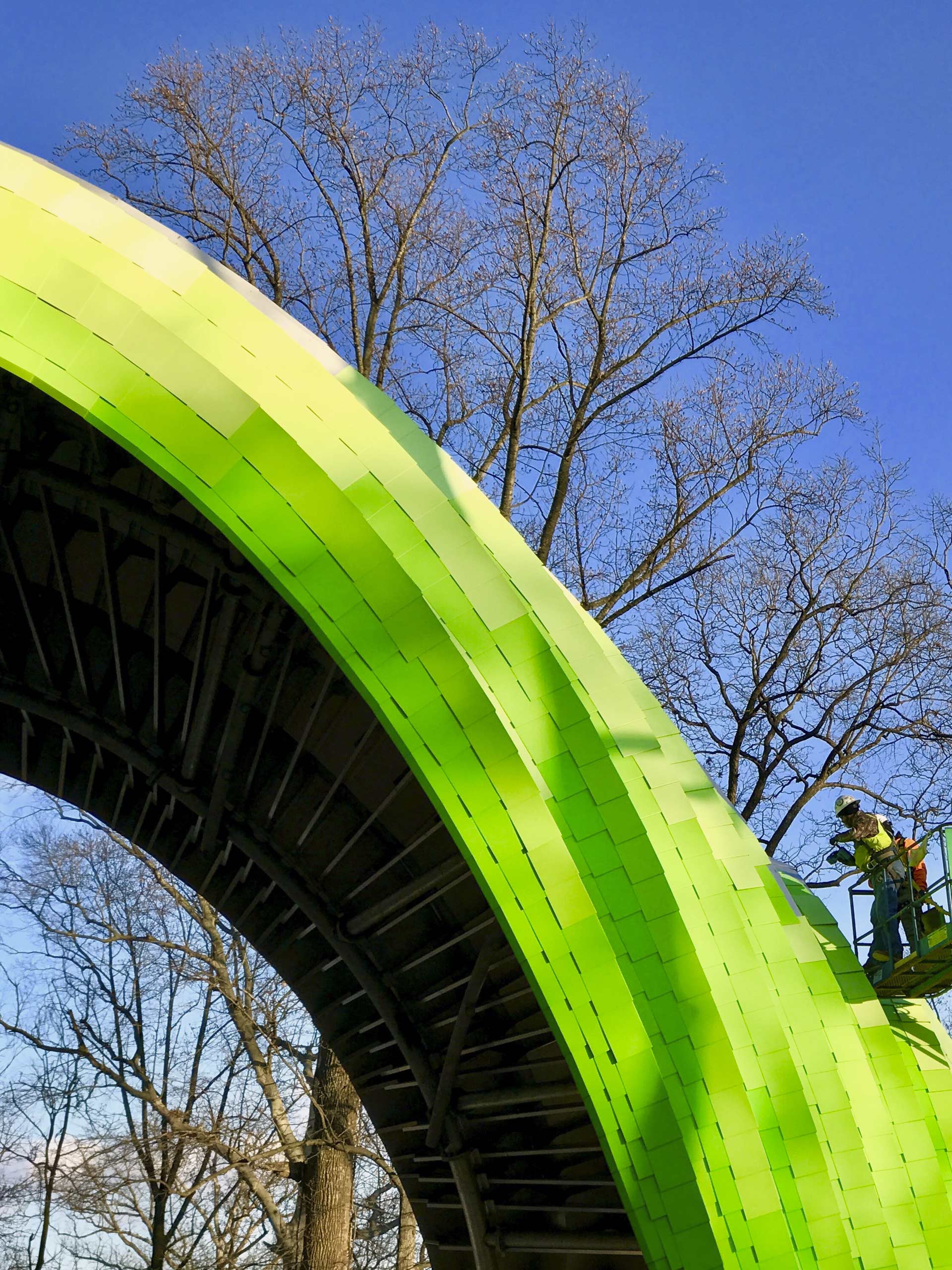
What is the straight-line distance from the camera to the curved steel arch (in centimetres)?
611

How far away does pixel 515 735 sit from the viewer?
6488 millimetres

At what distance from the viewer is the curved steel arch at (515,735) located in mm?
6109

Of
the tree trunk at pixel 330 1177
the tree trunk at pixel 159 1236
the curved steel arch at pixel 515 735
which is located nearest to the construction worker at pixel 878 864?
the curved steel arch at pixel 515 735

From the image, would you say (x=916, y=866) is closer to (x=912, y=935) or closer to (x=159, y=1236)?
(x=912, y=935)

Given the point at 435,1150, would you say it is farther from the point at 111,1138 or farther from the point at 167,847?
the point at 111,1138

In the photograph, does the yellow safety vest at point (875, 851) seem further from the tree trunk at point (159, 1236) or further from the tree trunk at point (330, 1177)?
the tree trunk at point (159, 1236)

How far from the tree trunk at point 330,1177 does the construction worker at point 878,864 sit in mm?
9262

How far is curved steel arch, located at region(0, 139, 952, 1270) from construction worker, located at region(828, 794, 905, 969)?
7.59 feet

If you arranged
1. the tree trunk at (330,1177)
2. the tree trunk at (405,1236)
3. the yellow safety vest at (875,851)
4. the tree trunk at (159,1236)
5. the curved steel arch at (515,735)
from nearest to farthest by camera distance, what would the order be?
the curved steel arch at (515,735), the yellow safety vest at (875,851), the tree trunk at (330,1177), the tree trunk at (405,1236), the tree trunk at (159,1236)

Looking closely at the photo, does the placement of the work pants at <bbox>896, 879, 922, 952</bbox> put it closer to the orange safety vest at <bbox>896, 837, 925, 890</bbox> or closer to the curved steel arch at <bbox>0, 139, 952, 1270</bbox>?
the orange safety vest at <bbox>896, 837, 925, 890</bbox>

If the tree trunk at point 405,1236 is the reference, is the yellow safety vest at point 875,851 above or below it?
below

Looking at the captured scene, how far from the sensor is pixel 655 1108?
19.9 feet

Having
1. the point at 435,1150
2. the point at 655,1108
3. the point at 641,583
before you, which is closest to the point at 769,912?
the point at 655,1108

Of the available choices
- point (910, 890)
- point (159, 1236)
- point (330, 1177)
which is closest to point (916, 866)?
point (910, 890)
